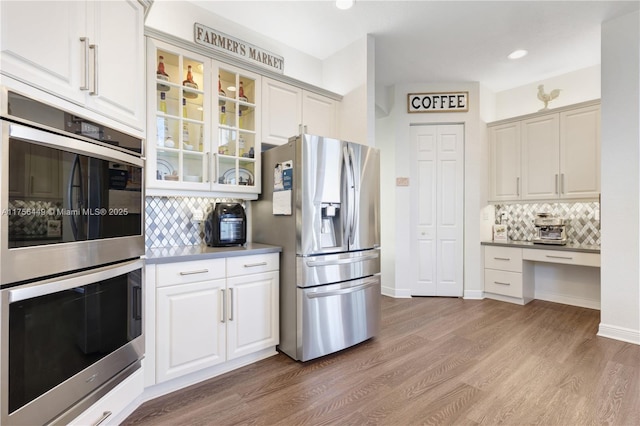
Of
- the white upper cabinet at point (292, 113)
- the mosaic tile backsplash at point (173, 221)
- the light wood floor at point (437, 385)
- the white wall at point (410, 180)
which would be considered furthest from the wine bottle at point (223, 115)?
the white wall at point (410, 180)

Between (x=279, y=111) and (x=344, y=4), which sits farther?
(x=279, y=111)

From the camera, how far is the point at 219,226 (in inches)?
94.9

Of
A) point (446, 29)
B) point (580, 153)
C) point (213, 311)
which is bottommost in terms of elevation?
point (213, 311)

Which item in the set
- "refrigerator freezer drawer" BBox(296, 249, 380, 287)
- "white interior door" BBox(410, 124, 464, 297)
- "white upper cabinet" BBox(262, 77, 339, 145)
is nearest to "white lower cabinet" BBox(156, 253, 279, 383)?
"refrigerator freezer drawer" BBox(296, 249, 380, 287)

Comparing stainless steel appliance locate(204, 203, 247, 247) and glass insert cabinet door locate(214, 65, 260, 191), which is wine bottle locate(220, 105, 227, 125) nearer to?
glass insert cabinet door locate(214, 65, 260, 191)

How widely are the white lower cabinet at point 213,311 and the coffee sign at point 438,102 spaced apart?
2981 mm

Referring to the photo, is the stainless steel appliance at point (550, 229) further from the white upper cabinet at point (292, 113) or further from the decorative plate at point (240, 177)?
the decorative plate at point (240, 177)

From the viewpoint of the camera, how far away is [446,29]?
296cm

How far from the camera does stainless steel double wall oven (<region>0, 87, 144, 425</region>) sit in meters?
1.10

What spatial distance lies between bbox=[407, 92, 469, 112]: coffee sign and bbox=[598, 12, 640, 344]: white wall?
146 cm

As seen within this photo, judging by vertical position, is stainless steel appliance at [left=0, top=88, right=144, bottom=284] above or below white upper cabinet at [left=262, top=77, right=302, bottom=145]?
below

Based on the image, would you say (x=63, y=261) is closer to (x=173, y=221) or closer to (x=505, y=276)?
(x=173, y=221)

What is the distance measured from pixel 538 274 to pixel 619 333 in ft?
4.58

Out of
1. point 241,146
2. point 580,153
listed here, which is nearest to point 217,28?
point 241,146
